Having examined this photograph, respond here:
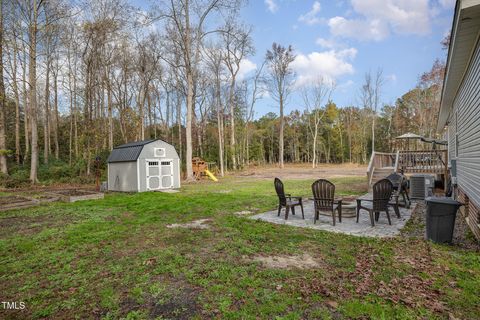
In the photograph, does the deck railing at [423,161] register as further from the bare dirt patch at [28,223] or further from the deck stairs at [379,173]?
the bare dirt patch at [28,223]

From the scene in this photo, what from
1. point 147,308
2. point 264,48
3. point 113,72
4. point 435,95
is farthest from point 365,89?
point 147,308

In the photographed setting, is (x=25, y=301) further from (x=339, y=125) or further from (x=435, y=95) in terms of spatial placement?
(x=339, y=125)

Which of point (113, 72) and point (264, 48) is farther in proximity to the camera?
point (264, 48)

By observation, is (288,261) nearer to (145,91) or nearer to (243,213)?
(243,213)

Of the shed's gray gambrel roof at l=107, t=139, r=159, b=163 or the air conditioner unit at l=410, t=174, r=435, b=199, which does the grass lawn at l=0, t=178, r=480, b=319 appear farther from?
the shed's gray gambrel roof at l=107, t=139, r=159, b=163

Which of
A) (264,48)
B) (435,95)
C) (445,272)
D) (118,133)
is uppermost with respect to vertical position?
(264,48)

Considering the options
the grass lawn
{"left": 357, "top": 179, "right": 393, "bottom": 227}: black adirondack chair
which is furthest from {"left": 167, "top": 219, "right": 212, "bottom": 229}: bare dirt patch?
{"left": 357, "top": 179, "right": 393, "bottom": 227}: black adirondack chair

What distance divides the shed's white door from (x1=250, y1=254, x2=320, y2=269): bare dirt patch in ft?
32.7

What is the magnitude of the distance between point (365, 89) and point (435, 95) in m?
7.19

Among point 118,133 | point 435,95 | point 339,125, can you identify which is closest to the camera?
point 118,133

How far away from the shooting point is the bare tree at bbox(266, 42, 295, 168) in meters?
30.3

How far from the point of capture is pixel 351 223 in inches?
225

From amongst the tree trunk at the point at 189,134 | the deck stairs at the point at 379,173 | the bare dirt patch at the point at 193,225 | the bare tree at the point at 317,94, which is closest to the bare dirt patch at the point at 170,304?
the bare dirt patch at the point at 193,225

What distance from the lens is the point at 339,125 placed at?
→ 4128 cm
